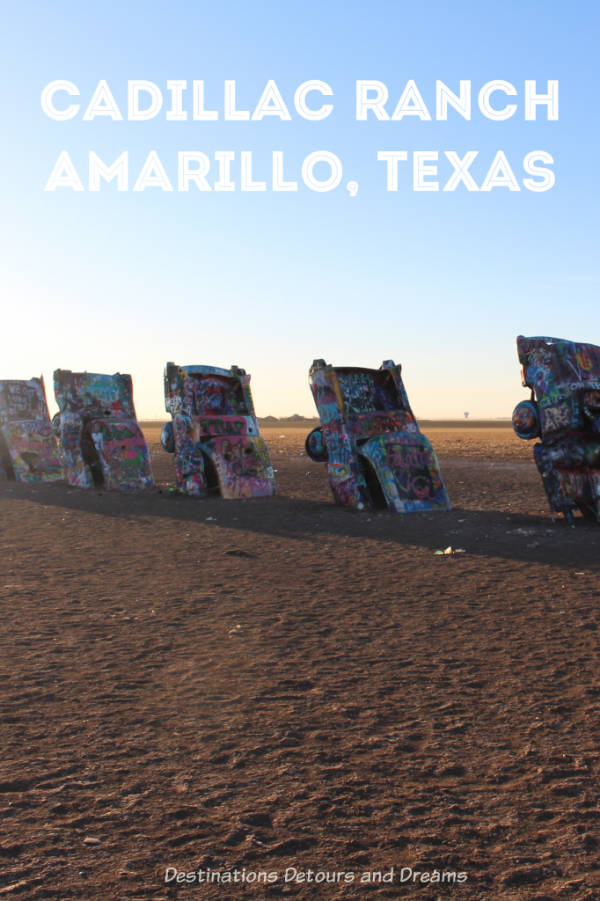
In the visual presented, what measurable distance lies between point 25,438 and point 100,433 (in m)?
3.37

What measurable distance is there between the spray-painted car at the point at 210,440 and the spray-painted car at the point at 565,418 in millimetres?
4865

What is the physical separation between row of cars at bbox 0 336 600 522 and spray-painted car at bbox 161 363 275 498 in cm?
2

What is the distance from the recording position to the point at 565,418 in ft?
34.5

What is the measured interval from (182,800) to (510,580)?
4.76m

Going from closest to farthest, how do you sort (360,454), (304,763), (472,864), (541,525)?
(472,864) < (304,763) < (541,525) < (360,454)

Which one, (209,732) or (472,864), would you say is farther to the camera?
(209,732)

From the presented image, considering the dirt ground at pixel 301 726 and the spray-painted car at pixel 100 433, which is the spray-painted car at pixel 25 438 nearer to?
the spray-painted car at pixel 100 433

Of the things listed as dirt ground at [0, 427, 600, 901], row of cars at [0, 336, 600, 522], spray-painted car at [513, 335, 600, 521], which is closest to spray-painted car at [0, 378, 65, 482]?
row of cars at [0, 336, 600, 522]

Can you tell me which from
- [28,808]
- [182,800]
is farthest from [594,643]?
[28,808]

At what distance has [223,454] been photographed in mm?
13930

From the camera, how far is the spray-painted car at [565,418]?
10445mm

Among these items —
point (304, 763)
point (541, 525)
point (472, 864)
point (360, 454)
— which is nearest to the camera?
point (472, 864)

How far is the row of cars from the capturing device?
10688mm

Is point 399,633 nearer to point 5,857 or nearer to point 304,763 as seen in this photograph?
point 304,763
